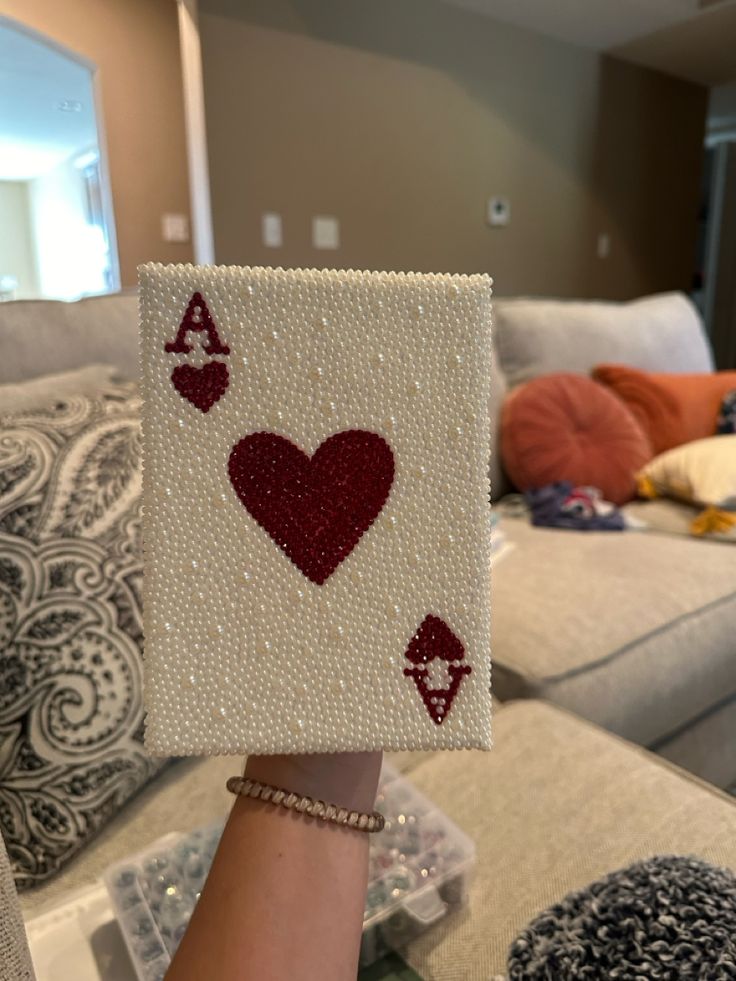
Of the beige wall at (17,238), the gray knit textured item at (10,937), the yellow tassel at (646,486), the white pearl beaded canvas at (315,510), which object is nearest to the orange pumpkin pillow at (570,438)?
the yellow tassel at (646,486)

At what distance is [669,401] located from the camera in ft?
5.86

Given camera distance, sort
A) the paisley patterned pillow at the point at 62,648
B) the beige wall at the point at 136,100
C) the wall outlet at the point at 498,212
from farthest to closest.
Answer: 1. the wall outlet at the point at 498,212
2. the beige wall at the point at 136,100
3. the paisley patterned pillow at the point at 62,648

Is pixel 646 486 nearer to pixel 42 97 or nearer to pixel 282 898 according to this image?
pixel 282 898

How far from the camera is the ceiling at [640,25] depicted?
9.34 ft

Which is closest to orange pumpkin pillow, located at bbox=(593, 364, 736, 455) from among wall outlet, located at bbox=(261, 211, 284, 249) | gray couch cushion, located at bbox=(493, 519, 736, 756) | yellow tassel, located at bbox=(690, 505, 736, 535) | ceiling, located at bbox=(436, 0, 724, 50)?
yellow tassel, located at bbox=(690, 505, 736, 535)

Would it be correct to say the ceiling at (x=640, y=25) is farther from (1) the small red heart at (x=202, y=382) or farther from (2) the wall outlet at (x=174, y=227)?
(1) the small red heart at (x=202, y=382)

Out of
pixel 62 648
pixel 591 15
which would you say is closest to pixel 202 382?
pixel 62 648

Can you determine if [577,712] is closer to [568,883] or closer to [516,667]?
[516,667]

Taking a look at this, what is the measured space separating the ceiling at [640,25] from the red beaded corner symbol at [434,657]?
10.3ft

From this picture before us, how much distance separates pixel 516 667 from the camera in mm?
993

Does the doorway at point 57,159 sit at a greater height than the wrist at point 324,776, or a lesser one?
greater

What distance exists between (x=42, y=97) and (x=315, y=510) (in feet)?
7.75

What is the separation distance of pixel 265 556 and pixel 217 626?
1.7 inches

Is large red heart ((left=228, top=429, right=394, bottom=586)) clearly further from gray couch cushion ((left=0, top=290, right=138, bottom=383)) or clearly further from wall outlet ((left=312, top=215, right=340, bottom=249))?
wall outlet ((left=312, top=215, right=340, bottom=249))
